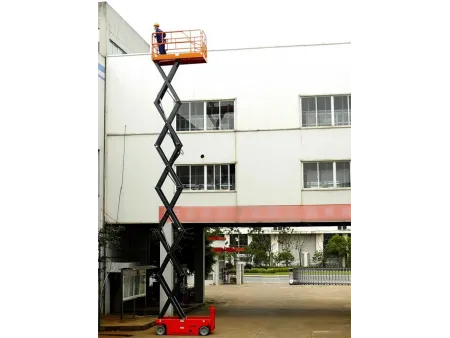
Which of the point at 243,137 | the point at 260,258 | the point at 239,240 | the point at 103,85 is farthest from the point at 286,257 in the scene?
the point at 103,85

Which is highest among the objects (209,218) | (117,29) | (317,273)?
(117,29)

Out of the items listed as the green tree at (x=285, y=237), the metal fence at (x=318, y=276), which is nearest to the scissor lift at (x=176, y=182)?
the metal fence at (x=318, y=276)

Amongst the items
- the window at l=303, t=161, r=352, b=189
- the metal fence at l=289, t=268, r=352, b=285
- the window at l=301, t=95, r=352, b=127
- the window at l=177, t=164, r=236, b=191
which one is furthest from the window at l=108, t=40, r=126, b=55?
the metal fence at l=289, t=268, r=352, b=285

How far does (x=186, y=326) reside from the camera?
45.4 feet

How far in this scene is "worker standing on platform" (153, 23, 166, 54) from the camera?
14.4 m

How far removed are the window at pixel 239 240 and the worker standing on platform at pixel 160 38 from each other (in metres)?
35.5

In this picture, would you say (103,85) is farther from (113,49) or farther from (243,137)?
(243,137)

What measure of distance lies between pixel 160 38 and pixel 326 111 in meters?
4.67

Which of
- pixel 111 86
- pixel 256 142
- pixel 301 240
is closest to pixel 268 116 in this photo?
pixel 256 142

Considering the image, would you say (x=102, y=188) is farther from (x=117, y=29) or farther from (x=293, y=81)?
(x=293, y=81)

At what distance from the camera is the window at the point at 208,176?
16578 millimetres

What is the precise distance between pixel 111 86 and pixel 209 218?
4488 mm

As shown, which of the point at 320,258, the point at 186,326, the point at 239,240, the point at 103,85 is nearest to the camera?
the point at 186,326

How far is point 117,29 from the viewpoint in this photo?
59.1ft
